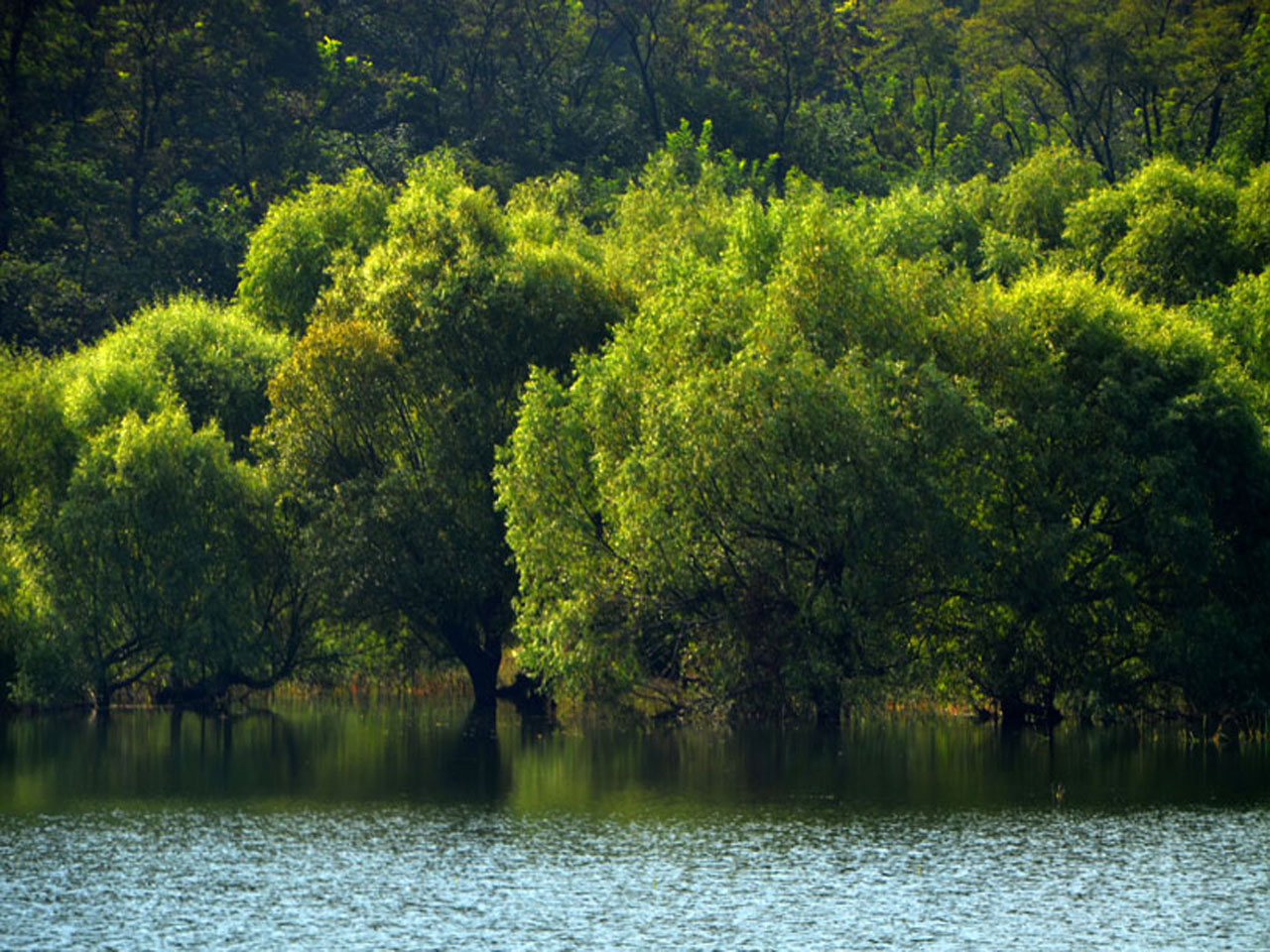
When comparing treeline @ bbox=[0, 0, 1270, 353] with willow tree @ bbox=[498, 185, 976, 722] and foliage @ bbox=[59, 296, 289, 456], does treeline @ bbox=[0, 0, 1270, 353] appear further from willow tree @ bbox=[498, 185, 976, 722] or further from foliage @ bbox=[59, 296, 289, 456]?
willow tree @ bbox=[498, 185, 976, 722]

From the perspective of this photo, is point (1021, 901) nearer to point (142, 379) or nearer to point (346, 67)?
point (142, 379)

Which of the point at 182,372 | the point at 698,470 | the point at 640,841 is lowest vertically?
the point at 640,841

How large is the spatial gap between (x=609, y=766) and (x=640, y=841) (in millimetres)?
12003

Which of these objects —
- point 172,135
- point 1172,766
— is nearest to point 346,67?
point 172,135

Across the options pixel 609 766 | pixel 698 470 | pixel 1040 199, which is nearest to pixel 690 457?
pixel 698 470

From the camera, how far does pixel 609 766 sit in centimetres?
4684

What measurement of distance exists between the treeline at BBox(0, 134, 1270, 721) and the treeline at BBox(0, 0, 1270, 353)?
798 inches

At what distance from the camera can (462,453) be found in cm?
5850

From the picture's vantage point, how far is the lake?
27438mm

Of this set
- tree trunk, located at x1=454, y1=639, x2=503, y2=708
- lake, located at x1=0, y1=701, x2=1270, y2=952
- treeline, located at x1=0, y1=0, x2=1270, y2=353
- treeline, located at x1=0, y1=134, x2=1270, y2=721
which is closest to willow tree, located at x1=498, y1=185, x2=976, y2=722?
treeline, located at x1=0, y1=134, x2=1270, y2=721

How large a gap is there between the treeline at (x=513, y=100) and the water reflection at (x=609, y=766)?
33855mm

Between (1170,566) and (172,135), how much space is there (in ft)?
213

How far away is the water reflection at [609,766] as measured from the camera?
40.4 m

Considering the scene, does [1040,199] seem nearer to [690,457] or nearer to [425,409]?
[425,409]
